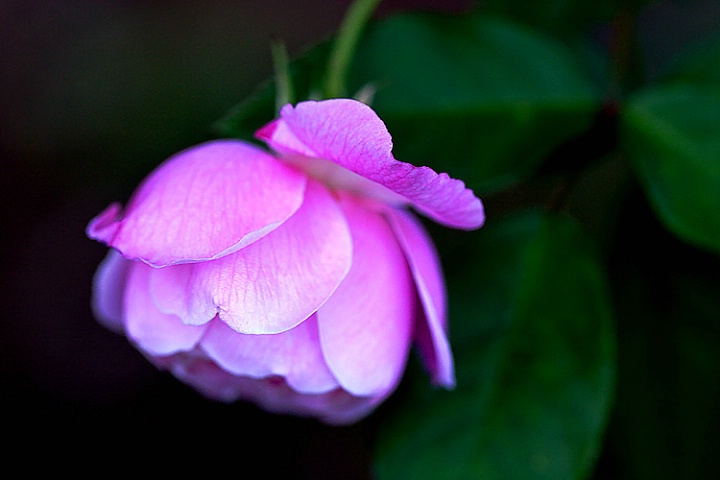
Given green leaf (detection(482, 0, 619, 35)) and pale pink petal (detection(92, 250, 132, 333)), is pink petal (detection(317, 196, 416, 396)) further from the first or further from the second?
green leaf (detection(482, 0, 619, 35))

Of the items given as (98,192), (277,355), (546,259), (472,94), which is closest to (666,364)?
(546,259)

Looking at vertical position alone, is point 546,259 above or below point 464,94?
below

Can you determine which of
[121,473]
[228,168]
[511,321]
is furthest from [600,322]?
[121,473]

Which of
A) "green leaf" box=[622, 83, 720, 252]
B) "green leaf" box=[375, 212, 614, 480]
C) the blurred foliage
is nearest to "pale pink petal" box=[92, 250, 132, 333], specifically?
the blurred foliage

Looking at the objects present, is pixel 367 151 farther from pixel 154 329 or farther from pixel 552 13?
Answer: pixel 552 13

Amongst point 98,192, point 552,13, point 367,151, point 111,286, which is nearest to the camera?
point 367,151

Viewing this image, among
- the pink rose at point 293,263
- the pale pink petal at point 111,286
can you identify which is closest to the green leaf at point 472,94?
the pink rose at point 293,263

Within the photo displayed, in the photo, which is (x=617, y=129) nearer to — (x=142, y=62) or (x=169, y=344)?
(x=169, y=344)
